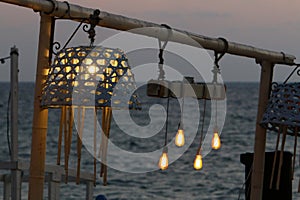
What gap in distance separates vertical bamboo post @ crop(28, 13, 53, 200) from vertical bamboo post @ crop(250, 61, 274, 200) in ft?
5.49

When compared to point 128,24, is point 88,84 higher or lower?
lower

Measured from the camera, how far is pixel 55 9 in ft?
14.6

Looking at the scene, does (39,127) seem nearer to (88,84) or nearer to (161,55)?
(88,84)

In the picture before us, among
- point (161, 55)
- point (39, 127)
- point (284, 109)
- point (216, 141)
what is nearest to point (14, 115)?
point (216, 141)

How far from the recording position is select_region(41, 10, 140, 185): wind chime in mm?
4293

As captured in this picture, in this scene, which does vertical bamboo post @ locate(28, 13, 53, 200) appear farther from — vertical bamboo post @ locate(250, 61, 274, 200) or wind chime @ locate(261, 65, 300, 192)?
vertical bamboo post @ locate(250, 61, 274, 200)

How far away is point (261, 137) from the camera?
579 cm

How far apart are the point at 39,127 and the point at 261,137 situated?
1717 millimetres

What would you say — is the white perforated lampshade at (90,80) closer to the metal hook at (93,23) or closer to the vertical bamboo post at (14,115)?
the metal hook at (93,23)

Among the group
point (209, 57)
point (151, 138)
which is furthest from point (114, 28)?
point (151, 138)

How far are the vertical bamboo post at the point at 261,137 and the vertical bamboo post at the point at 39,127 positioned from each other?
1.67 meters

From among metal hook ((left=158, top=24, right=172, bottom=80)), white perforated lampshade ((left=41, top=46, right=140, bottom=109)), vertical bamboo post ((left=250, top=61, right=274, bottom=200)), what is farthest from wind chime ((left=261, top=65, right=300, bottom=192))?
white perforated lampshade ((left=41, top=46, right=140, bottom=109))

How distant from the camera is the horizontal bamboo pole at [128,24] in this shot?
14.5 feet

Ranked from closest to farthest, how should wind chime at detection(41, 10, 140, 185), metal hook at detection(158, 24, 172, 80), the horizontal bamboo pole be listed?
wind chime at detection(41, 10, 140, 185) → the horizontal bamboo pole → metal hook at detection(158, 24, 172, 80)
